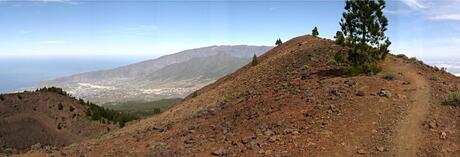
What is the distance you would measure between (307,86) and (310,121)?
5520 millimetres

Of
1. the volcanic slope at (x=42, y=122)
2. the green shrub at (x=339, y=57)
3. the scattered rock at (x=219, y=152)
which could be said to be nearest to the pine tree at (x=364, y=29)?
the green shrub at (x=339, y=57)

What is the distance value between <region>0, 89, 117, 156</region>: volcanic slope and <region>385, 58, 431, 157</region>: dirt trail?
119ft

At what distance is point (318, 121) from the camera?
2025 centimetres

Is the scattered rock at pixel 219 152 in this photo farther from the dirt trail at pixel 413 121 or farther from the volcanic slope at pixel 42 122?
the volcanic slope at pixel 42 122

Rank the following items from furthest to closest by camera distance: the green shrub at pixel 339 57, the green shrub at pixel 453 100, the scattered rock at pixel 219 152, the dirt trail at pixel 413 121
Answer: the green shrub at pixel 339 57 < the green shrub at pixel 453 100 < the scattered rock at pixel 219 152 < the dirt trail at pixel 413 121

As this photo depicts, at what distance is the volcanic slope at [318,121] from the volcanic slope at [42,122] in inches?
760

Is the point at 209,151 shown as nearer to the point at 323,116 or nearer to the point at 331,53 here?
the point at 323,116

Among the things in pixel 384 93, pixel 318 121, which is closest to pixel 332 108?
pixel 318 121

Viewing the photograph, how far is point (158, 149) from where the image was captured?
2253 cm

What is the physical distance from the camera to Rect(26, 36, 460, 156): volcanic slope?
18031 millimetres

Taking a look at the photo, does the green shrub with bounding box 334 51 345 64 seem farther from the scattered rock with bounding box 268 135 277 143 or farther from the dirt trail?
the scattered rock with bounding box 268 135 277 143

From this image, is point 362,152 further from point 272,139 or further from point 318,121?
point 272,139

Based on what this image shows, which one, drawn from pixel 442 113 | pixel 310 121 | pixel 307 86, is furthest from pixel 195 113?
pixel 442 113

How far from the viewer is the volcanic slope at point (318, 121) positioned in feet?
59.2
